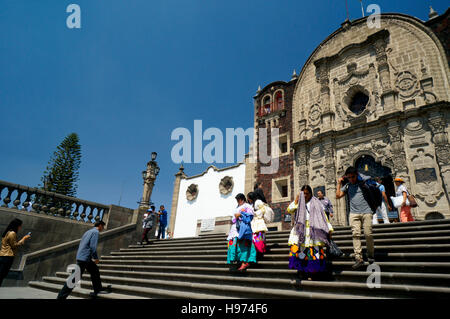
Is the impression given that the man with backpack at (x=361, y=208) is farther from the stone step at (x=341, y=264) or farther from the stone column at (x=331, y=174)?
the stone column at (x=331, y=174)

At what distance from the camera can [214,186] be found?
72.2ft

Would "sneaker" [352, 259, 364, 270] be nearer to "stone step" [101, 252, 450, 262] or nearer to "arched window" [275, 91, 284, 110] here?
"stone step" [101, 252, 450, 262]

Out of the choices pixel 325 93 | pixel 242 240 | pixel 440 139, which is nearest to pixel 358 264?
pixel 242 240

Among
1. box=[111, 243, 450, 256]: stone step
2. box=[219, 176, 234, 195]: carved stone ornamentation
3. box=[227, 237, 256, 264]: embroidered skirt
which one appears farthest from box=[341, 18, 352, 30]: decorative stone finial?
box=[227, 237, 256, 264]: embroidered skirt

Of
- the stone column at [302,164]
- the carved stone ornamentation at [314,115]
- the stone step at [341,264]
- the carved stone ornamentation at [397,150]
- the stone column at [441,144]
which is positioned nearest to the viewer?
the stone step at [341,264]

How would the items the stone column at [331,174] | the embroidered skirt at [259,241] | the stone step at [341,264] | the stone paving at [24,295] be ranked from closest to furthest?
1. the stone step at [341,264]
2. the stone paving at [24,295]
3. the embroidered skirt at [259,241]
4. the stone column at [331,174]

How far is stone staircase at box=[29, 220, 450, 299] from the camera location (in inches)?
151

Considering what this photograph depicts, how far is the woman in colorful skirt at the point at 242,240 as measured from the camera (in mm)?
5664

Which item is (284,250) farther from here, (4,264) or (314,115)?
(314,115)

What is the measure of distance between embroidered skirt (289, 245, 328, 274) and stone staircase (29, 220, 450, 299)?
24 cm

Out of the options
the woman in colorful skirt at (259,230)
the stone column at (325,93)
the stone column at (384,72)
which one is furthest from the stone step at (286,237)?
the stone column at (325,93)

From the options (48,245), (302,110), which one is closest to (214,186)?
(302,110)

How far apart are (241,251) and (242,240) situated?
254 mm

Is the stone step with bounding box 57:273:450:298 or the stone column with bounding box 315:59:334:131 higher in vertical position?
the stone column with bounding box 315:59:334:131
